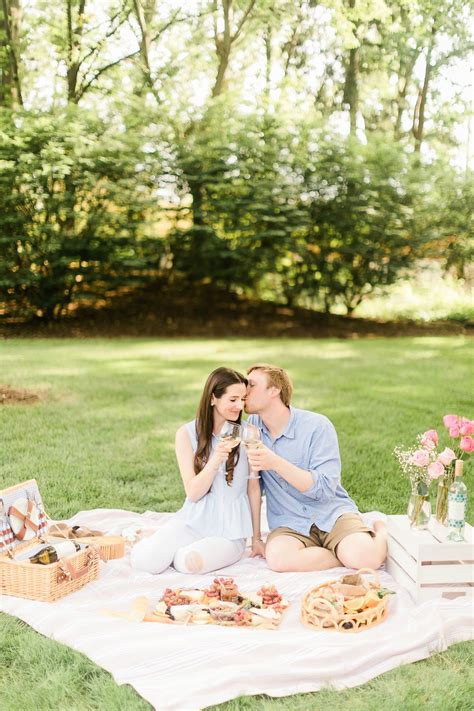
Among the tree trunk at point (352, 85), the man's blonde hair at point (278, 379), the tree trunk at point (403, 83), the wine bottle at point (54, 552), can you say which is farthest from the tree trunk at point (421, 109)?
the wine bottle at point (54, 552)

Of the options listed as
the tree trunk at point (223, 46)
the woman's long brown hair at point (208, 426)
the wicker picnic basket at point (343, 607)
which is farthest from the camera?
the tree trunk at point (223, 46)

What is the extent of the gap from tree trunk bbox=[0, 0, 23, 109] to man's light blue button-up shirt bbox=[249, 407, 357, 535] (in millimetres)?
4406

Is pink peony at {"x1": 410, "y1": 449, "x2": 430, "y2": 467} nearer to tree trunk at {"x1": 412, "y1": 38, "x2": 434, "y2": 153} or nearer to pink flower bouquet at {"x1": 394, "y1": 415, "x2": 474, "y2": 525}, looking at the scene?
pink flower bouquet at {"x1": 394, "y1": 415, "x2": 474, "y2": 525}

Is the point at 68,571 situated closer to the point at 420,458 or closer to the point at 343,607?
the point at 343,607

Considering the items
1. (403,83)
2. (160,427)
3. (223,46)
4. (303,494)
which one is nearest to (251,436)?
(303,494)

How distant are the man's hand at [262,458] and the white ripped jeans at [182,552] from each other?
1.33ft

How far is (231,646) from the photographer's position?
2.42 m

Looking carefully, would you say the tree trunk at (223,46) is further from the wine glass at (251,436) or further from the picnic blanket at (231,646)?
the picnic blanket at (231,646)

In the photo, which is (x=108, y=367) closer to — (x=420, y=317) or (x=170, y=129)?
(x=170, y=129)

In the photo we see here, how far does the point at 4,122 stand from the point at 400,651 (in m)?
5.41

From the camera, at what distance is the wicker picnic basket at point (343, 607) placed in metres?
2.57

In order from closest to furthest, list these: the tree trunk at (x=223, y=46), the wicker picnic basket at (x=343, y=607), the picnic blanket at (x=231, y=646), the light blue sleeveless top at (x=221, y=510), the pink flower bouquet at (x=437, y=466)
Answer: the picnic blanket at (x=231, y=646) → the wicker picnic basket at (x=343, y=607) → the pink flower bouquet at (x=437, y=466) → the light blue sleeveless top at (x=221, y=510) → the tree trunk at (x=223, y=46)

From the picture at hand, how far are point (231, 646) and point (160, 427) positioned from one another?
3.05 metres

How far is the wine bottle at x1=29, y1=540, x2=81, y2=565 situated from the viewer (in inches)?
112
